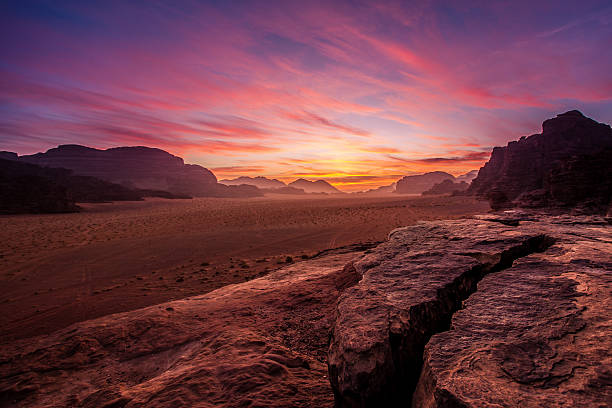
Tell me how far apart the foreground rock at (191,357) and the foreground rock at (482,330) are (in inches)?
34.7

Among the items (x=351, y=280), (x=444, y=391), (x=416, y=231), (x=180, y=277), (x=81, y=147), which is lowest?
(x=180, y=277)

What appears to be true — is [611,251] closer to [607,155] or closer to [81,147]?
[607,155]

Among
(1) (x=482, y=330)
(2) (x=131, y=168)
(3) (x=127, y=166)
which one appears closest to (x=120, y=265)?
(1) (x=482, y=330)

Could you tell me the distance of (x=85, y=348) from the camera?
177 inches

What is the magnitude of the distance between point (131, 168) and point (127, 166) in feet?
11.1

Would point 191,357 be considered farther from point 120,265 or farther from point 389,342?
point 120,265

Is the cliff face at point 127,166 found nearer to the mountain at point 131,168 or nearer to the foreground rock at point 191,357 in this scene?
the mountain at point 131,168

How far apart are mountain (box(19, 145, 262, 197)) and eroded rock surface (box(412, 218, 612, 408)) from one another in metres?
122

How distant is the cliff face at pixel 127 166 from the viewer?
400 ft

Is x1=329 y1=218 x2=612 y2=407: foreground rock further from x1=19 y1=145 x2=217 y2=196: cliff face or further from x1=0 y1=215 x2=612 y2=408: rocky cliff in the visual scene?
x1=19 y1=145 x2=217 y2=196: cliff face

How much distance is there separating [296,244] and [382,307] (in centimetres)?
1277

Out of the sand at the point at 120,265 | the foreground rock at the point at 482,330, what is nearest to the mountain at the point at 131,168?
the sand at the point at 120,265

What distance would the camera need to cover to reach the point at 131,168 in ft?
458

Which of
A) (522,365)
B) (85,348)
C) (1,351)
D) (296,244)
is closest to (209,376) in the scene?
(85,348)
